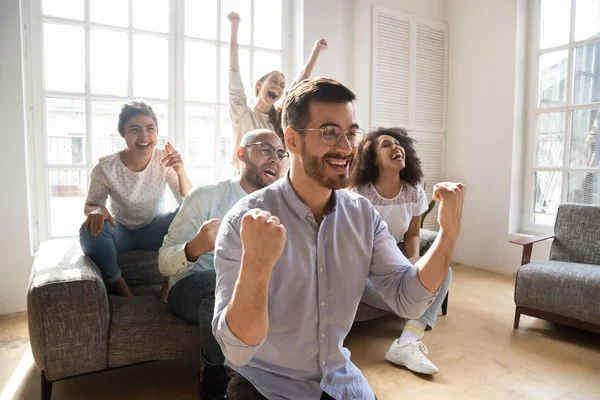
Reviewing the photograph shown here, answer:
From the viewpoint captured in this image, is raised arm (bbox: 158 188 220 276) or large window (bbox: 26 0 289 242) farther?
large window (bbox: 26 0 289 242)

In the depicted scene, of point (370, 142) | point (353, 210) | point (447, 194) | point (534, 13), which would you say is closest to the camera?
point (447, 194)

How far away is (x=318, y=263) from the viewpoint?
110 centimetres

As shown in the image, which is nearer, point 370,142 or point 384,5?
point 370,142

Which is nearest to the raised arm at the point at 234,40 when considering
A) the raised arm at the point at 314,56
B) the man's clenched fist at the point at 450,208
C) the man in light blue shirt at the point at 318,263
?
the raised arm at the point at 314,56

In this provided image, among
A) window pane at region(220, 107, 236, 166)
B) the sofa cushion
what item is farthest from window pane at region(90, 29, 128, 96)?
the sofa cushion

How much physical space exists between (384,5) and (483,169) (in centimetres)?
185

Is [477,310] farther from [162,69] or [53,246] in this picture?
[162,69]

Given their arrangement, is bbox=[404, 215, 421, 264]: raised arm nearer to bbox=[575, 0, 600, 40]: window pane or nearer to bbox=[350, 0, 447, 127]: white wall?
bbox=[350, 0, 447, 127]: white wall

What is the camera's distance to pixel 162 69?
11.0 ft

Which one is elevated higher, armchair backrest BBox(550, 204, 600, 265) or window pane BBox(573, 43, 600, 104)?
window pane BBox(573, 43, 600, 104)

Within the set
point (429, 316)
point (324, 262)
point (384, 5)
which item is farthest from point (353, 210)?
point (384, 5)

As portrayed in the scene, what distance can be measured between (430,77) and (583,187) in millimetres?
1774

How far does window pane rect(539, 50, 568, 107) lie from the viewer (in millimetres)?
3805

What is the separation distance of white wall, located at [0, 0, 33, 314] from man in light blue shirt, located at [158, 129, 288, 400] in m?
1.59
